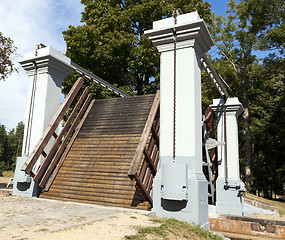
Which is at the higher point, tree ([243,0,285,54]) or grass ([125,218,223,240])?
tree ([243,0,285,54])

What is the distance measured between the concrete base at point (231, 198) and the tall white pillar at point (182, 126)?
182 inches

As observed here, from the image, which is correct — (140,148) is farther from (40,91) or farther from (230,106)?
Answer: (230,106)

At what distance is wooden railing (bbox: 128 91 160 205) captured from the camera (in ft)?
19.0

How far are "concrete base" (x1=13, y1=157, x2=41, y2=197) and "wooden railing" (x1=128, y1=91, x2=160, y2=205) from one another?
289cm

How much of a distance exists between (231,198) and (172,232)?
6.12 meters

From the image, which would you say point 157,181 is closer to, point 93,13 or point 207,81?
point 93,13

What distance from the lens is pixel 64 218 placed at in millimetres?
4312

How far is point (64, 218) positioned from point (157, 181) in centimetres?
192

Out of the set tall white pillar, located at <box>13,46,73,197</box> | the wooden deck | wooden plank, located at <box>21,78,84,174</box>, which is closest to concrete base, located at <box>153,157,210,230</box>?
the wooden deck

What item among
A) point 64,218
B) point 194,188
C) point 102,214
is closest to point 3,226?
point 64,218

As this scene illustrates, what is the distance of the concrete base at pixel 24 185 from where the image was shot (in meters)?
7.00

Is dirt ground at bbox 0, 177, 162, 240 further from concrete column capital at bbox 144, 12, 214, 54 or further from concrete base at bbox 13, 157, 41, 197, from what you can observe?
concrete column capital at bbox 144, 12, 214, 54

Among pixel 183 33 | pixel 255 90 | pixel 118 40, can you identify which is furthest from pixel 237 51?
pixel 183 33

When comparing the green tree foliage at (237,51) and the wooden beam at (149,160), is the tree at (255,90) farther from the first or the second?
the wooden beam at (149,160)
